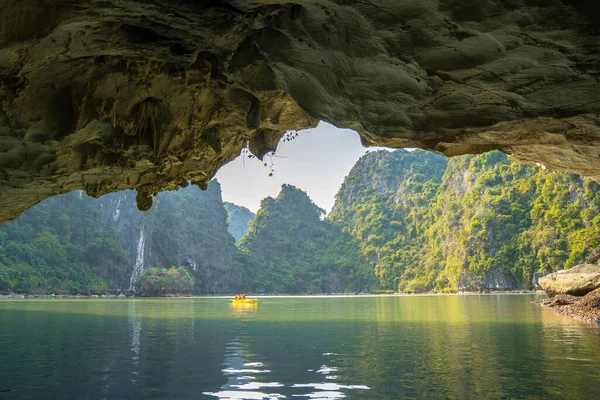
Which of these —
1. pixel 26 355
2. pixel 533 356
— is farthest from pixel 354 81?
pixel 26 355

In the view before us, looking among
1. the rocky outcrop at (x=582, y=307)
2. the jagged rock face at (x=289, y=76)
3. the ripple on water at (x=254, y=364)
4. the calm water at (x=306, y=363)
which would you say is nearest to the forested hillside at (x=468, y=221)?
the rocky outcrop at (x=582, y=307)

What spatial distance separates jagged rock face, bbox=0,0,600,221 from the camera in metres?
4.41

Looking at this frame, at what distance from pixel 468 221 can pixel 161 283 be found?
5675 cm

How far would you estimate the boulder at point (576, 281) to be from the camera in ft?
75.5

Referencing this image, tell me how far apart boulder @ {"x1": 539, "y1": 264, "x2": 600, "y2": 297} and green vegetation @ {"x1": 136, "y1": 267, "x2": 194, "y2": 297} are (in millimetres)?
71307

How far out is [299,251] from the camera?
146000 mm

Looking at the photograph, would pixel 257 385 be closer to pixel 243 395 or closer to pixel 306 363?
pixel 243 395

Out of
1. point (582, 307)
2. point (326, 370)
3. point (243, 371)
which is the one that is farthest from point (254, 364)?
point (582, 307)

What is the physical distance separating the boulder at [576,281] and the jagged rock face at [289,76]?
17.5 meters

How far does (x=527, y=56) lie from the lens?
459cm

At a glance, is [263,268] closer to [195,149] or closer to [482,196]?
[482,196]

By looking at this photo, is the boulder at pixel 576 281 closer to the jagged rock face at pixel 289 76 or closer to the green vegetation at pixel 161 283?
the jagged rock face at pixel 289 76

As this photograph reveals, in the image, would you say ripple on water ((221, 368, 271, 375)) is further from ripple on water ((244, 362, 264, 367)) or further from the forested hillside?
the forested hillside

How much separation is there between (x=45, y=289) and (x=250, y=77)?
83055 millimetres
